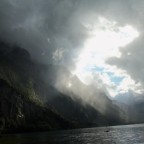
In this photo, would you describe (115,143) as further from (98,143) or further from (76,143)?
(76,143)

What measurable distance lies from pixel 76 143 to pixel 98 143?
42.0 ft

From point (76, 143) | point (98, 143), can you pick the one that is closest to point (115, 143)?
point (98, 143)

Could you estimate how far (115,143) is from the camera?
157750 mm

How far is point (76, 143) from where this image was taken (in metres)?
165

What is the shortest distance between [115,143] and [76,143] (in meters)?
22.6

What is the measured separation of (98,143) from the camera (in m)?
162

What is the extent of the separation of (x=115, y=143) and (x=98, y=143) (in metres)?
9.86
